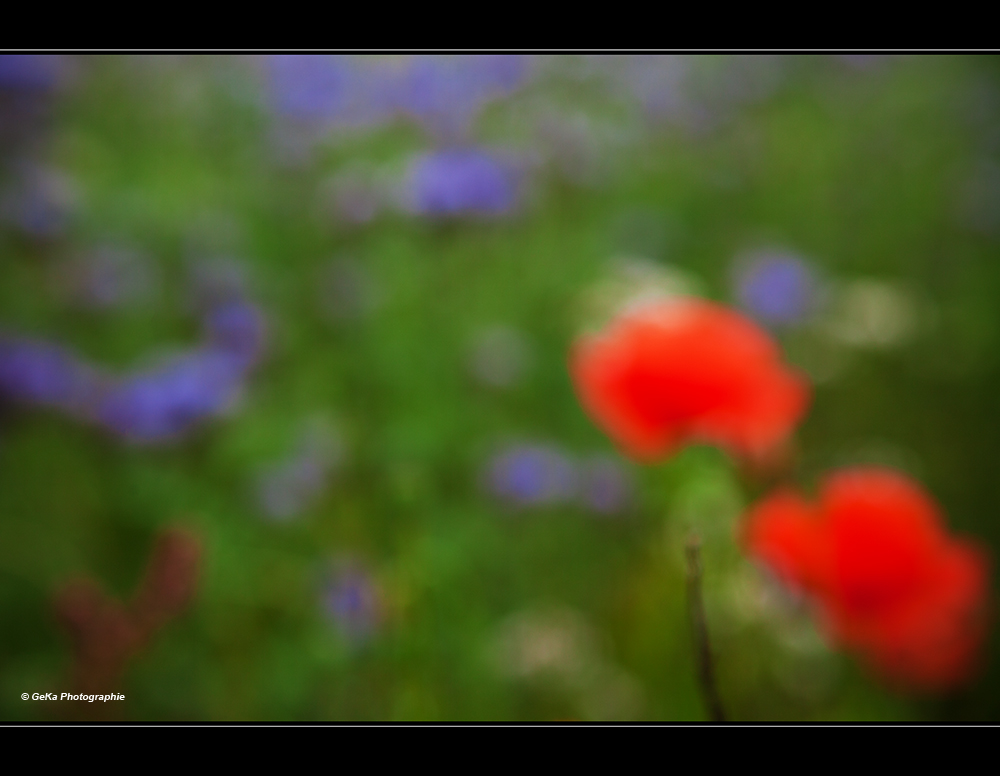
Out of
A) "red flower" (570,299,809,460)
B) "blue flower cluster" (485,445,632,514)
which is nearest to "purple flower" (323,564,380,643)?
"blue flower cluster" (485,445,632,514)

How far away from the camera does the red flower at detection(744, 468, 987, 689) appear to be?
716mm

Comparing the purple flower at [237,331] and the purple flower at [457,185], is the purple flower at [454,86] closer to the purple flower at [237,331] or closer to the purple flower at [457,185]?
the purple flower at [457,185]

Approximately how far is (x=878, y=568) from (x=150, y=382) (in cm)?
61

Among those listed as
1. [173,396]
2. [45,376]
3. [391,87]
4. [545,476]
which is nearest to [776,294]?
[545,476]

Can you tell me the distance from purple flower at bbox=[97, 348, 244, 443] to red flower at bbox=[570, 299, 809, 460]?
1.07 feet

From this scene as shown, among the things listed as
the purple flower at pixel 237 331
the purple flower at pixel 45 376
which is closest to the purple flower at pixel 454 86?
the purple flower at pixel 237 331

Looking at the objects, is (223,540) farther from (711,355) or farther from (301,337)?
(711,355)

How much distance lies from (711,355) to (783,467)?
214 millimetres

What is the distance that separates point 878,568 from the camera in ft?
2.34

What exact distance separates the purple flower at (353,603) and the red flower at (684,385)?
26cm

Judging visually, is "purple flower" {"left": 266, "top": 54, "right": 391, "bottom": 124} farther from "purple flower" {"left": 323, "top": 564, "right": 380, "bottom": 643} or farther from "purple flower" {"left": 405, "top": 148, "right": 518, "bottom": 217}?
"purple flower" {"left": 323, "top": 564, "right": 380, "bottom": 643}

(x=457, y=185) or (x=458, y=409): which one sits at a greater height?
(x=457, y=185)

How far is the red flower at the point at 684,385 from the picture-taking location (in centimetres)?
72

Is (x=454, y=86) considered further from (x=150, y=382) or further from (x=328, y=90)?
(x=150, y=382)
